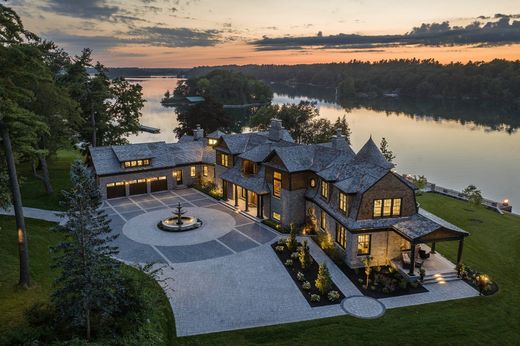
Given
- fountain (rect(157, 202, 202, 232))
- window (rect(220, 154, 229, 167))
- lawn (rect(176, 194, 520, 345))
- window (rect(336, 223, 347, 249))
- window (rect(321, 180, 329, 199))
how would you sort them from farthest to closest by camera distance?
1. window (rect(220, 154, 229, 167))
2. fountain (rect(157, 202, 202, 232))
3. window (rect(321, 180, 329, 199))
4. window (rect(336, 223, 347, 249))
5. lawn (rect(176, 194, 520, 345))

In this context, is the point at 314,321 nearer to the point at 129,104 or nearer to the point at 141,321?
the point at 141,321

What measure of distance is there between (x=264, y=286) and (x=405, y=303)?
839 centimetres

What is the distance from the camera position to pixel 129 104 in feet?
189

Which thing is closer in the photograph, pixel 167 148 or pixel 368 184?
pixel 368 184

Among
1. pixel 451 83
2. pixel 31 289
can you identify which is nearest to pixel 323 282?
pixel 31 289

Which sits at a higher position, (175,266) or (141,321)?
(141,321)

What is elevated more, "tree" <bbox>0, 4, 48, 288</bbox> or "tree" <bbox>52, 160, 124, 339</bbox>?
"tree" <bbox>0, 4, 48, 288</bbox>

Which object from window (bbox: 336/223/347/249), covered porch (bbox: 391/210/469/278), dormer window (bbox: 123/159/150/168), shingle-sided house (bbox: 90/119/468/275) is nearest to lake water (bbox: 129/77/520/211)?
covered porch (bbox: 391/210/469/278)

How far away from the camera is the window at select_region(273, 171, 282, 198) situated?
35.5 m

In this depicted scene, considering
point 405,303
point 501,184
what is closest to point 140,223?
point 405,303

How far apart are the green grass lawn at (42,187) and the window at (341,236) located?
25957mm

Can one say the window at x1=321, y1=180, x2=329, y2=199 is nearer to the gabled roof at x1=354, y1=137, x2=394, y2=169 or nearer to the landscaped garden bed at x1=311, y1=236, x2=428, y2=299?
the gabled roof at x1=354, y1=137, x2=394, y2=169

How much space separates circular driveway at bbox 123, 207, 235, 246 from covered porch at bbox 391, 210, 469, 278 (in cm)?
1469

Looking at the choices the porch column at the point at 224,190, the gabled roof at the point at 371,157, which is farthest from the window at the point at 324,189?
the porch column at the point at 224,190
